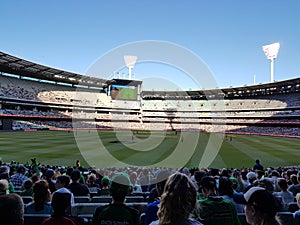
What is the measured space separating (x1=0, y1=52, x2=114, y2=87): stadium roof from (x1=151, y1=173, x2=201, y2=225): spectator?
65.0 m

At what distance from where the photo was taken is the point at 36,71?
78312 mm

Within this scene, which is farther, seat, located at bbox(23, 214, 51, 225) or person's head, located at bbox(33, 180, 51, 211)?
person's head, located at bbox(33, 180, 51, 211)

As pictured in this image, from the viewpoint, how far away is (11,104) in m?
73.6

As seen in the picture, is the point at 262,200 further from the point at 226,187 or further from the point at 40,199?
the point at 40,199

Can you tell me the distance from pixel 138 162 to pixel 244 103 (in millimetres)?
85335

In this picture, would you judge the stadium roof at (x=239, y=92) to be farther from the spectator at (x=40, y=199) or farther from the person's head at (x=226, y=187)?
the spectator at (x=40, y=199)

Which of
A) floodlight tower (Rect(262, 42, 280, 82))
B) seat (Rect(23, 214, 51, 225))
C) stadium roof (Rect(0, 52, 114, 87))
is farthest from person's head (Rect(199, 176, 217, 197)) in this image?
floodlight tower (Rect(262, 42, 280, 82))

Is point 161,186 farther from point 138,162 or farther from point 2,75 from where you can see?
point 2,75

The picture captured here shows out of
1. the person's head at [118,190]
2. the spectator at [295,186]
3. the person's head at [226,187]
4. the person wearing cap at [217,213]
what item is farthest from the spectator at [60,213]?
the spectator at [295,186]

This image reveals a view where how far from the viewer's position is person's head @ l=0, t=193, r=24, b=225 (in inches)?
94.8

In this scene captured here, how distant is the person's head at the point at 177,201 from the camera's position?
7.65 ft

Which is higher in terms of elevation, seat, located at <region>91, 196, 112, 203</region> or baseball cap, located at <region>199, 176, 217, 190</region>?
baseball cap, located at <region>199, 176, 217, 190</region>

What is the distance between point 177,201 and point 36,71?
85208 millimetres

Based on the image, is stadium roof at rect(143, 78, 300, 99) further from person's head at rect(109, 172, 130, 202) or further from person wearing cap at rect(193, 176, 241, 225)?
person's head at rect(109, 172, 130, 202)
